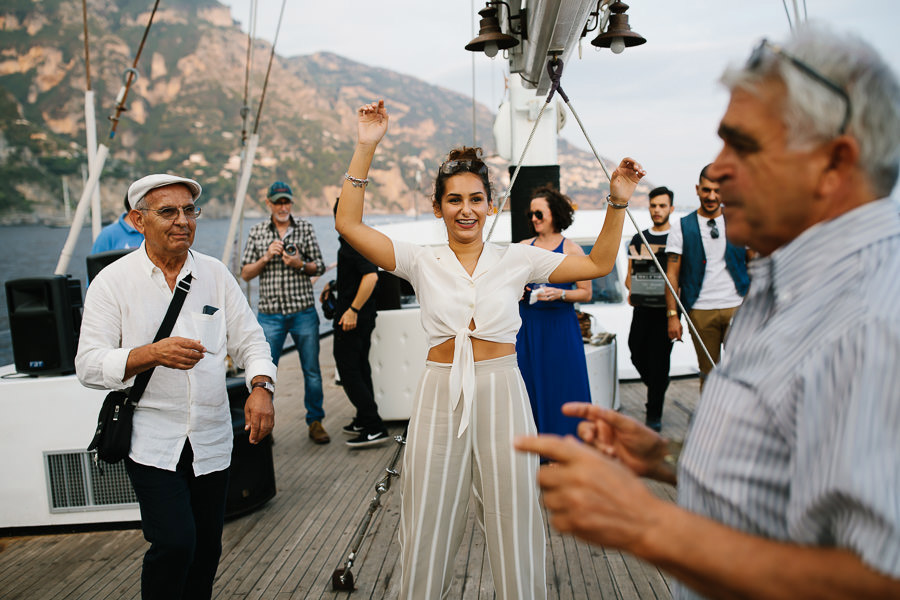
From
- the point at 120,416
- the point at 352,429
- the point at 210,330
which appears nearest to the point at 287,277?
the point at 352,429

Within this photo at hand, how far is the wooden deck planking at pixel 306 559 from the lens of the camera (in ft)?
10.0

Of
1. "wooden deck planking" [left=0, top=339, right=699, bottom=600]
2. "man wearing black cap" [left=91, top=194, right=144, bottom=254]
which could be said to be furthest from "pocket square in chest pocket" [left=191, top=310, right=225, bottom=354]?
"man wearing black cap" [left=91, top=194, right=144, bottom=254]

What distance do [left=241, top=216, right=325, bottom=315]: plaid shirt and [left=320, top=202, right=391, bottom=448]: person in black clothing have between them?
1.03ft

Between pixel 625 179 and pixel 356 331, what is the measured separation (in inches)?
122

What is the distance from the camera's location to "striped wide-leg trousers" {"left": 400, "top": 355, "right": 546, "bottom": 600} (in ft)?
7.14

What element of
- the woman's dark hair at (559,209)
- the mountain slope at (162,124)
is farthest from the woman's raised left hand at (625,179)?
the mountain slope at (162,124)

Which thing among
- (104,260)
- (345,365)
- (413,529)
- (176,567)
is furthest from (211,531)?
(345,365)

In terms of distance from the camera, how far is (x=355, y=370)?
5.10m

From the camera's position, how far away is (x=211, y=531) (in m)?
2.42

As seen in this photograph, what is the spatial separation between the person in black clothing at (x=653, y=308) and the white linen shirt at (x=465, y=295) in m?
3.08

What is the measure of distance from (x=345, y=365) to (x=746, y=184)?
442 centimetres

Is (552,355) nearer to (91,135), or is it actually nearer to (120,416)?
(120,416)

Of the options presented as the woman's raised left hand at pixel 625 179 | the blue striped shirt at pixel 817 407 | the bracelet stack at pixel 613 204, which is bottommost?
the blue striped shirt at pixel 817 407

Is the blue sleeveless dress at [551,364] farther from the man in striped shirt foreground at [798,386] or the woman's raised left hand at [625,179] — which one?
the man in striped shirt foreground at [798,386]
